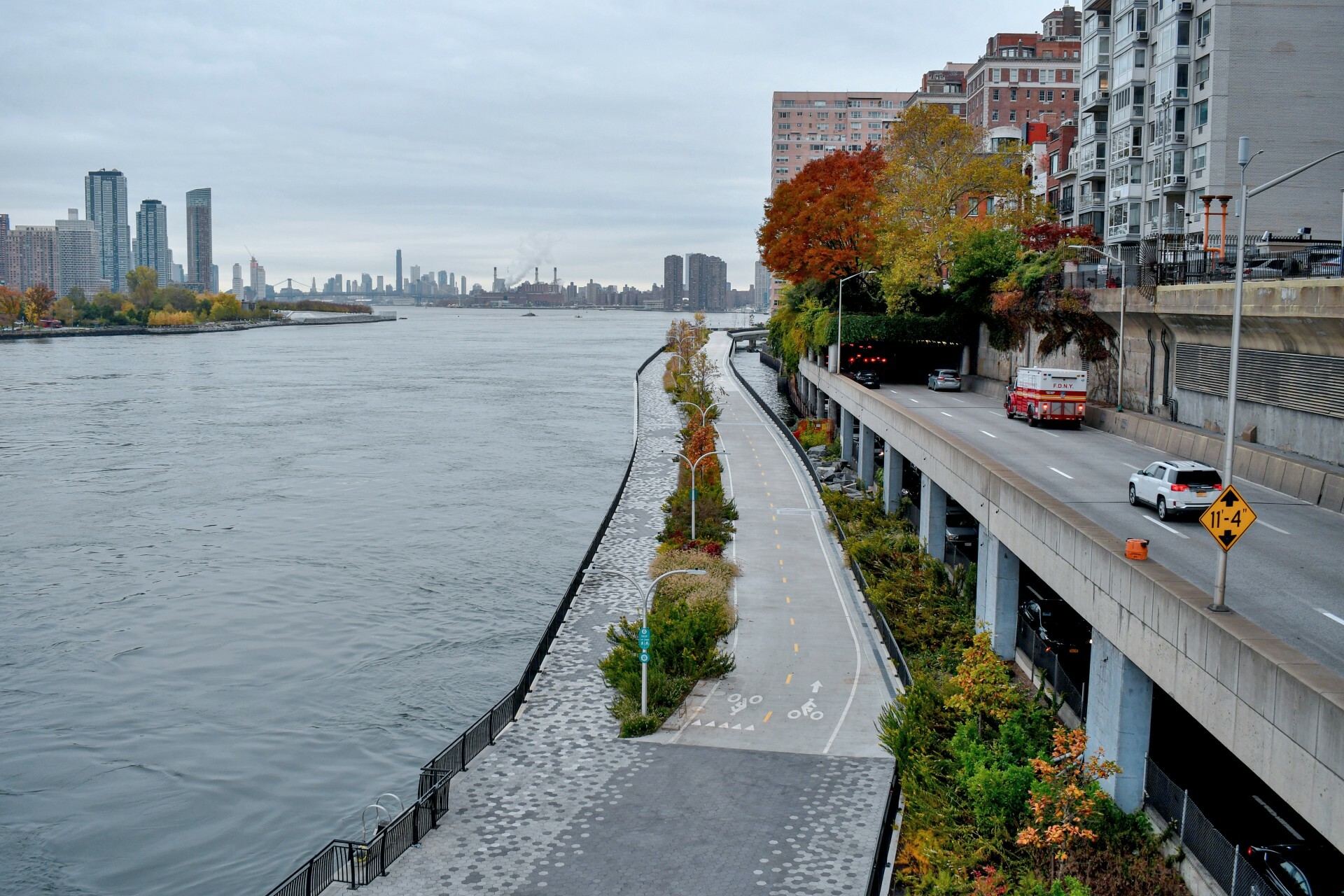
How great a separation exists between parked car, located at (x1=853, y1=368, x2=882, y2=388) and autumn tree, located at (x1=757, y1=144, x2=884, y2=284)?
10619mm

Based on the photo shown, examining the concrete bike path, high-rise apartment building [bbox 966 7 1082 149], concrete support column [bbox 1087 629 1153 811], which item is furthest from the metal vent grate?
high-rise apartment building [bbox 966 7 1082 149]

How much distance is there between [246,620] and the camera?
41.5m

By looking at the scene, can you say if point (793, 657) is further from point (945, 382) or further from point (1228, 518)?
point (945, 382)

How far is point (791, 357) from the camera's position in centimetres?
9825

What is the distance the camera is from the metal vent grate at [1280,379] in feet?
101

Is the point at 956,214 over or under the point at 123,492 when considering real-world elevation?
over

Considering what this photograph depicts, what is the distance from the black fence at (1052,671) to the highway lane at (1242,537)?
3137 mm

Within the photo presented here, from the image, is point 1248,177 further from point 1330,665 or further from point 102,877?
point 102,877

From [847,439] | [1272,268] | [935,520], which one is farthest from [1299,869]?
[847,439]

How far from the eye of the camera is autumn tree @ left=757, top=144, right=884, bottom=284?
80.2 metres

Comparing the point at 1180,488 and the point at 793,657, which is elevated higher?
the point at 1180,488

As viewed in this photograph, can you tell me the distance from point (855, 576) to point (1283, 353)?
14.4 metres

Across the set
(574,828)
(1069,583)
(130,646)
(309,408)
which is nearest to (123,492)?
(130,646)

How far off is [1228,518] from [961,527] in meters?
28.0
